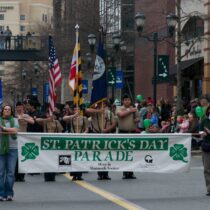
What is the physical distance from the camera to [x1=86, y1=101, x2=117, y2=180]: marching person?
18.9m

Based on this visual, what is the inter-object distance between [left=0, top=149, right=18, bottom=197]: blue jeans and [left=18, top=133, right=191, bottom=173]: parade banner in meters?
0.68

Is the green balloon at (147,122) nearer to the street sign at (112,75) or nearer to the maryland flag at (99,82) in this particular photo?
the street sign at (112,75)

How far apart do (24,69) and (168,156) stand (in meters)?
78.5

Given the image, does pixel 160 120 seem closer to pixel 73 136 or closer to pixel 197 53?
pixel 197 53

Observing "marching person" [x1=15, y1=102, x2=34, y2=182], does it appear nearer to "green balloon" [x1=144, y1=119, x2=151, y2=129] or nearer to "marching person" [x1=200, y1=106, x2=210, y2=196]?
"marching person" [x1=200, y1=106, x2=210, y2=196]

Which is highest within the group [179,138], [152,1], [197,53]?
[152,1]

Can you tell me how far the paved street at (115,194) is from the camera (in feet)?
44.2

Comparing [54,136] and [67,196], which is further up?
[54,136]

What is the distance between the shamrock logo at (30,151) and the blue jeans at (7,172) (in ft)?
1.19

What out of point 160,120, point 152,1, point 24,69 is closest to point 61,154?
point 160,120

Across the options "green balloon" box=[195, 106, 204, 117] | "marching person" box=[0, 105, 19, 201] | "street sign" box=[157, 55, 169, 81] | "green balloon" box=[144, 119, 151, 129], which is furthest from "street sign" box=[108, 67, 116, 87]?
"marching person" box=[0, 105, 19, 201]

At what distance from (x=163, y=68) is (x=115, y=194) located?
17357 millimetres

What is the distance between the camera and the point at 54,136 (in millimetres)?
14969

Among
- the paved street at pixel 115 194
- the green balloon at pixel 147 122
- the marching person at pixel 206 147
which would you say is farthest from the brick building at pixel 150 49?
the marching person at pixel 206 147
